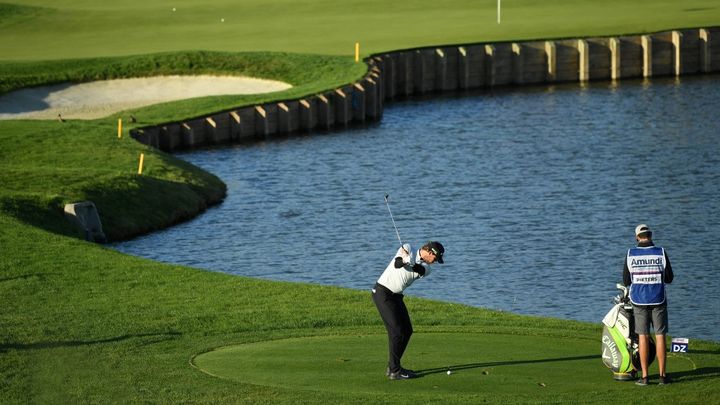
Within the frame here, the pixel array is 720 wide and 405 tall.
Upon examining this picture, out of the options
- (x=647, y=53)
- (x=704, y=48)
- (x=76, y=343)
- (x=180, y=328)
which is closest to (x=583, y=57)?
(x=647, y=53)

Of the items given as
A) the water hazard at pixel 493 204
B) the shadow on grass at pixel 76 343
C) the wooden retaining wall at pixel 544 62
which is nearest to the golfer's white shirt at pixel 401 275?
the shadow on grass at pixel 76 343

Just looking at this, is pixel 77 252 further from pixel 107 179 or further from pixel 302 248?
pixel 107 179

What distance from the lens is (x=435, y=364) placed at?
72.7 ft

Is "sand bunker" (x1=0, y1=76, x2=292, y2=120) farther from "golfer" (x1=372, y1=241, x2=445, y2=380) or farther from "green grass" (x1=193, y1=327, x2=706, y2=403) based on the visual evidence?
"golfer" (x1=372, y1=241, x2=445, y2=380)

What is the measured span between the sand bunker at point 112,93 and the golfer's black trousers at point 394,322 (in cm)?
4696

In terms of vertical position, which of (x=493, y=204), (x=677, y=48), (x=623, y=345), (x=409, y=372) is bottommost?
(x=493, y=204)

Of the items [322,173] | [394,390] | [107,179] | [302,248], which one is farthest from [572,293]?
[322,173]

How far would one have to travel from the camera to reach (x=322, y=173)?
179ft

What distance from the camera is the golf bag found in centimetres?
2150

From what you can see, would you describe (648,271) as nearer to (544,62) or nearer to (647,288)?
(647,288)

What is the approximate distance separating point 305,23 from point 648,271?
2813 inches

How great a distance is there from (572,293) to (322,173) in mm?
21834

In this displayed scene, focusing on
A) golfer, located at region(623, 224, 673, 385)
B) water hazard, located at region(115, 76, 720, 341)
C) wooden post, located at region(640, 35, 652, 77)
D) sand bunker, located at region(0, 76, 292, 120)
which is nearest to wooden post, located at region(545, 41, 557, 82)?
wooden post, located at region(640, 35, 652, 77)

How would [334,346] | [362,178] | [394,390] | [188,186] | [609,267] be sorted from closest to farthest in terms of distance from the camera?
[394,390], [334,346], [609,267], [188,186], [362,178]
